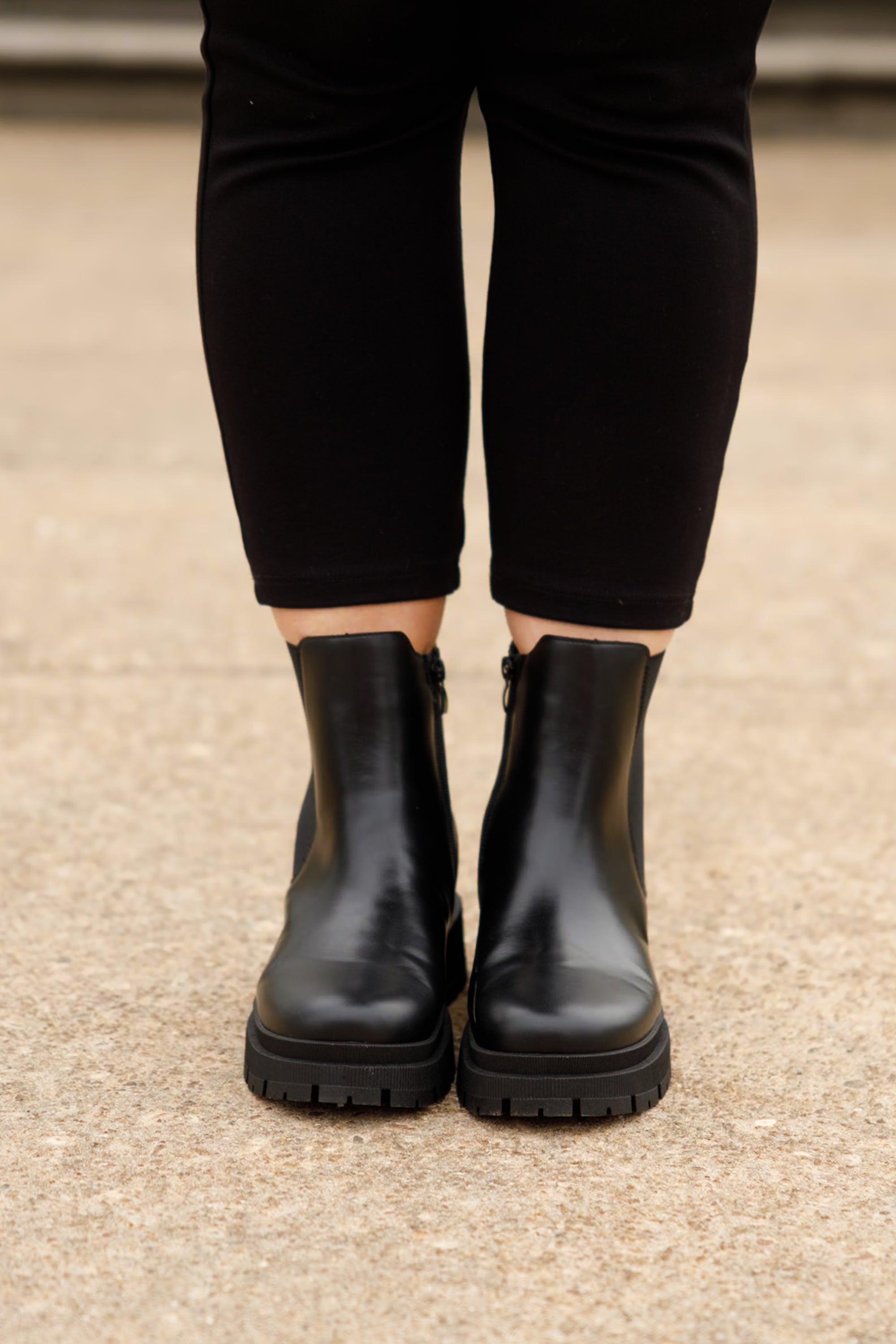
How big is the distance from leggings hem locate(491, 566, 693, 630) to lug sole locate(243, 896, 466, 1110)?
0.26 m

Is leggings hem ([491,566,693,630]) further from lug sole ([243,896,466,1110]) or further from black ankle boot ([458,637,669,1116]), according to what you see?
lug sole ([243,896,466,1110])

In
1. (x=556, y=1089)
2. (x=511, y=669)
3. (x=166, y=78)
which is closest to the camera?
(x=556, y=1089)

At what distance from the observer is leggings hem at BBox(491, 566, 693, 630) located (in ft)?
2.87

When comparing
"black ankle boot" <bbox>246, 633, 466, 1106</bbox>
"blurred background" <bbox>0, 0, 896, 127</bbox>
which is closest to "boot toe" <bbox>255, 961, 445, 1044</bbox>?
"black ankle boot" <bbox>246, 633, 466, 1106</bbox>

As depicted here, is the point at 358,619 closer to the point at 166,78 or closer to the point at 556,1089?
the point at 556,1089

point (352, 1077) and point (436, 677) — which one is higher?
point (436, 677)

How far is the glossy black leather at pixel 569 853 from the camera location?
0.84 m

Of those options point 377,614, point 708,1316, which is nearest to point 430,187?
point 377,614

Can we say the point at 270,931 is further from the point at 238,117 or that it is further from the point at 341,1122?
the point at 238,117

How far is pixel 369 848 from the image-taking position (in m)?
0.89

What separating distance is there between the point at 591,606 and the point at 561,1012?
Result: 0.23 meters

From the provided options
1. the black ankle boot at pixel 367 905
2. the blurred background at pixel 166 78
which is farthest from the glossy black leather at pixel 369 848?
the blurred background at pixel 166 78

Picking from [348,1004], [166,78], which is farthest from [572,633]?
[166,78]

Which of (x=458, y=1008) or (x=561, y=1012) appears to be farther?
(x=458, y=1008)
